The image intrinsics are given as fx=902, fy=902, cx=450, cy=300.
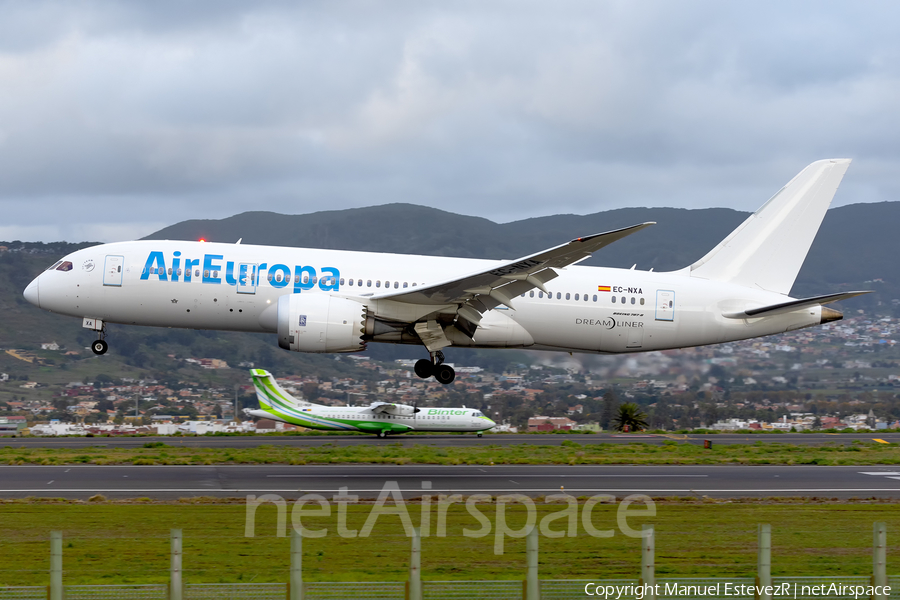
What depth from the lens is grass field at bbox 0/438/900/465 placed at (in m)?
32.8

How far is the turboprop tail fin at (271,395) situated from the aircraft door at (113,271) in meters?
20.7

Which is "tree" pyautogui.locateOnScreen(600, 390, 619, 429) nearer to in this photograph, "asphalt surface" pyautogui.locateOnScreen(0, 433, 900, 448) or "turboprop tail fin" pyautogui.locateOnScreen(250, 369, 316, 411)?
"asphalt surface" pyautogui.locateOnScreen(0, 433, 900, 448)

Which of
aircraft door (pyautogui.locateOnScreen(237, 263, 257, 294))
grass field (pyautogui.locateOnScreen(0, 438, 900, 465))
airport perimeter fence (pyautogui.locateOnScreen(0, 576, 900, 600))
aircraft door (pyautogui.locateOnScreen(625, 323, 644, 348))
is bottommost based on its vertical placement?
grass field (pyautogui.locateOnScreen(0, 438, 900, 465))

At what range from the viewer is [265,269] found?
1200 inches

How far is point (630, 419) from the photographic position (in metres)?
54.7

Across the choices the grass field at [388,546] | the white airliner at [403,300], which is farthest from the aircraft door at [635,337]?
the grass field at [388,546]

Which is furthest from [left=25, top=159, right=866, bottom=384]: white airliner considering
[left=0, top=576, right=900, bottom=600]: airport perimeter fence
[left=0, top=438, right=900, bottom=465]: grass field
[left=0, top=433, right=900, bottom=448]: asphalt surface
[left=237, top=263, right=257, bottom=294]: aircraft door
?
[left=0, top=576, right=900, bottom=600]: airport perimeter fence

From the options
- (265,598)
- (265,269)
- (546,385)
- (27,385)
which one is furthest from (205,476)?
(27,385)

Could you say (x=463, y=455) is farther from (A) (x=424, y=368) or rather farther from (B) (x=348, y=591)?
(B) (x=348, y=591)

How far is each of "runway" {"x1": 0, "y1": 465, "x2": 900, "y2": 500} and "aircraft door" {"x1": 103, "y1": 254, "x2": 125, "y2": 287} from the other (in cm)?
630

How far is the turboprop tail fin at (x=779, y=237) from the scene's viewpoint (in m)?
35.0

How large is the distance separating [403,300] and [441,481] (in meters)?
6.04

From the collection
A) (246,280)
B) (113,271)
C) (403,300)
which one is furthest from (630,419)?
(113,271)

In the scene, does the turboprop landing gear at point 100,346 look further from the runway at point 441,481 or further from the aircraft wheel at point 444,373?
the aircraft wheel at point 444,373
